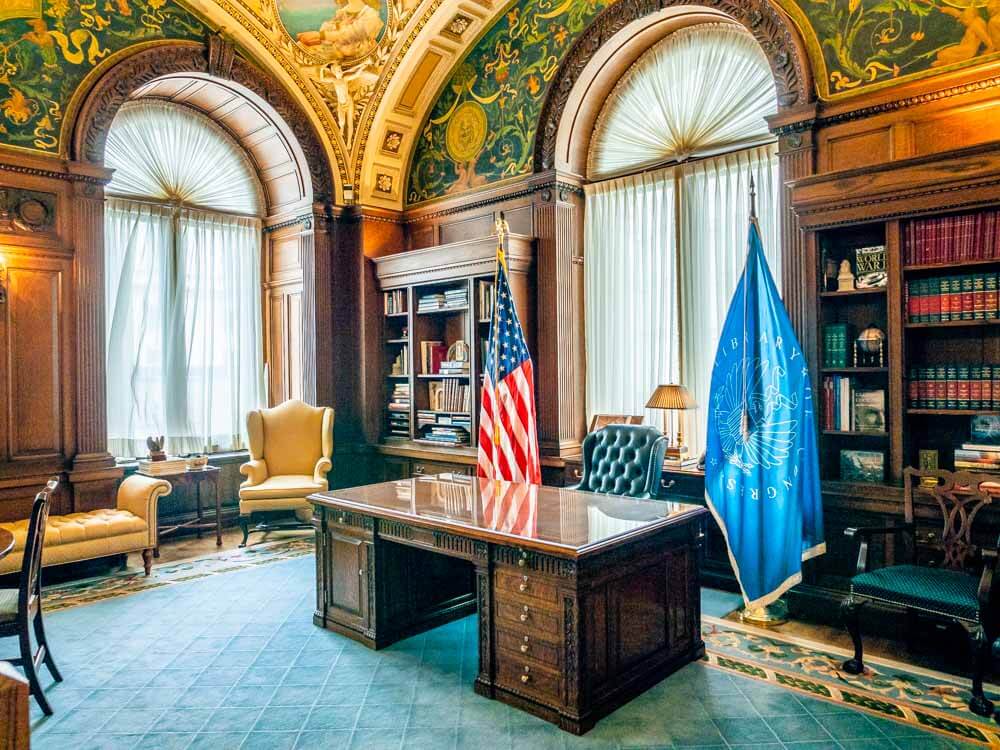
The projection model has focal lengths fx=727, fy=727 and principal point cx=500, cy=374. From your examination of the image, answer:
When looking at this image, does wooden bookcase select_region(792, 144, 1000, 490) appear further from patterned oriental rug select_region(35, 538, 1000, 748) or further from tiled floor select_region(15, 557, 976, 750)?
tiled floor select_region(15, 557, 976, 750)

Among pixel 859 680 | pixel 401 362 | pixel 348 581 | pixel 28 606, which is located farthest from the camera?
pixel 401 362

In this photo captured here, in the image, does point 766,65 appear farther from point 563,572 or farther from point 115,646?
point 115,646

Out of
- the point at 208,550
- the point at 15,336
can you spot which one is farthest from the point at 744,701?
the point at 15,336

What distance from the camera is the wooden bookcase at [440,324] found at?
20.5ft

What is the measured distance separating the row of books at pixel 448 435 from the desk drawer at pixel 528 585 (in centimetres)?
328

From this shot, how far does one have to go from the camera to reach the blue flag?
13.6 ft

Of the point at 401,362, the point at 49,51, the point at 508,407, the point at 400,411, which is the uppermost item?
the point at 49,51

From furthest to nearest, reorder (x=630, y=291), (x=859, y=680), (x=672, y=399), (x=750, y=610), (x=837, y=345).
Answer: (x=630, y=291), (x=672, y=399), (x=837, y=345), (x=750, y=610), (x=859, y=680)

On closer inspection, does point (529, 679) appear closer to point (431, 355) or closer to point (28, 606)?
point (28, 606)

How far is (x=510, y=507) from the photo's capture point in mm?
3848

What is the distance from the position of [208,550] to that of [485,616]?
3.80 metres

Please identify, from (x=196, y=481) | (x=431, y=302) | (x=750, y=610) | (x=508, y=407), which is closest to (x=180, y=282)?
(x=196, y=481)

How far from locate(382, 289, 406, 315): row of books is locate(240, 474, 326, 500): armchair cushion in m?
1.82

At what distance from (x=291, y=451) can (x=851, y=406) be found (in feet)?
15.9
